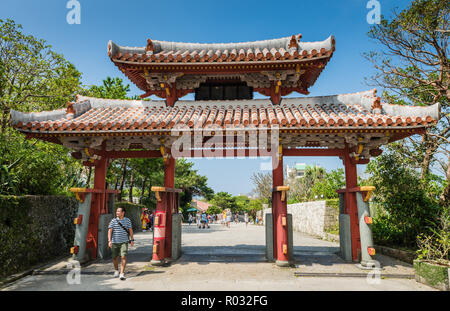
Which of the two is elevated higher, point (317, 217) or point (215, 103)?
point (215, 103)

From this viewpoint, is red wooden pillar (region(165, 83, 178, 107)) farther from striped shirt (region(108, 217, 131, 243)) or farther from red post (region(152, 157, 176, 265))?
striped shirt (region(108, 217, 131, 243))

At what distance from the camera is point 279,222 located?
728 centimetres

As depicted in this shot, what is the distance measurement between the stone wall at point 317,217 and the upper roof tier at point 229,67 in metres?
8.67

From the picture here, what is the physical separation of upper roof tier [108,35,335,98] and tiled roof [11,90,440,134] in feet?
2.05

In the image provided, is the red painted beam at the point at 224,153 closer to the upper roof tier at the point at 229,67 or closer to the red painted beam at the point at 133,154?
the red painted beam at the point at 133,154

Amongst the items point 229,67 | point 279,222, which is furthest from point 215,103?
point 279,222

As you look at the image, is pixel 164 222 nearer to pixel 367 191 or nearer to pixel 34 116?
pixel 34 116

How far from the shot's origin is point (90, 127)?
22.5 ft

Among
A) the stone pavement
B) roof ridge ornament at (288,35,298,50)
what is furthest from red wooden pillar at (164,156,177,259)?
roof ridge ornament at (288,35,298,50)

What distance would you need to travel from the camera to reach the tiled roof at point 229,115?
6.71 metres

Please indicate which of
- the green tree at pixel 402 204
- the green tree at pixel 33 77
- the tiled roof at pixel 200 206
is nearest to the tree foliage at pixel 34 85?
the green tree at pixel 33 77

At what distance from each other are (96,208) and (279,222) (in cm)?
542

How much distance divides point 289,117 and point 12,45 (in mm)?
15170

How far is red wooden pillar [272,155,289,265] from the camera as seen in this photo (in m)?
7.07
